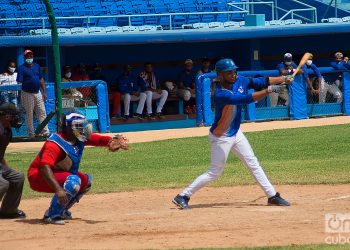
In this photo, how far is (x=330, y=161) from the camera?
15.1 meters

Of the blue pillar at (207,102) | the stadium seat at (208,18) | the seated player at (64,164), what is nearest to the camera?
the seated player at (64,164)

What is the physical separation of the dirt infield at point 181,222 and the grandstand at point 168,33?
10648mm

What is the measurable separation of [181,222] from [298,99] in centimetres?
1366

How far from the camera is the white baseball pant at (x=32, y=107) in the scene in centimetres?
1966

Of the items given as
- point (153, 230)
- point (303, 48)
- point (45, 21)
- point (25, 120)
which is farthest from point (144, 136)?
point (153, 230)

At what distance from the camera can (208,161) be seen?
51.8 feet

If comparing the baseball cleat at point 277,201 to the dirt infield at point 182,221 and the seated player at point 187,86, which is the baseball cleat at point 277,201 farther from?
the seated player at point 187,86

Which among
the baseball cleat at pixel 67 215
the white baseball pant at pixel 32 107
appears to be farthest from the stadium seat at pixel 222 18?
the baseball cleat at pixel 67 215

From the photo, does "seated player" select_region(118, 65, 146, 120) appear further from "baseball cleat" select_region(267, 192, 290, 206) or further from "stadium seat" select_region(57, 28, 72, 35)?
"baseball cleat" select_region(267, 192, 290, 206)

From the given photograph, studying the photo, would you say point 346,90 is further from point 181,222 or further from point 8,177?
point 181,222

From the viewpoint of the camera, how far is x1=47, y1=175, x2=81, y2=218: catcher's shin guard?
973cm

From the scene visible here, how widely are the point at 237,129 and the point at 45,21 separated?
533 inches

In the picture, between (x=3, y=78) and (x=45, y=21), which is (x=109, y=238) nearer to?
(x=3, y=78)

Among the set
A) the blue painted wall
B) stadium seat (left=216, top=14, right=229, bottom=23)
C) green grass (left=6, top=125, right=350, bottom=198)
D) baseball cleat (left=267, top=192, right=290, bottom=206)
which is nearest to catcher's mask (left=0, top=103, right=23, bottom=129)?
green grass (left=6, top=125, right=350, bottom=198)
